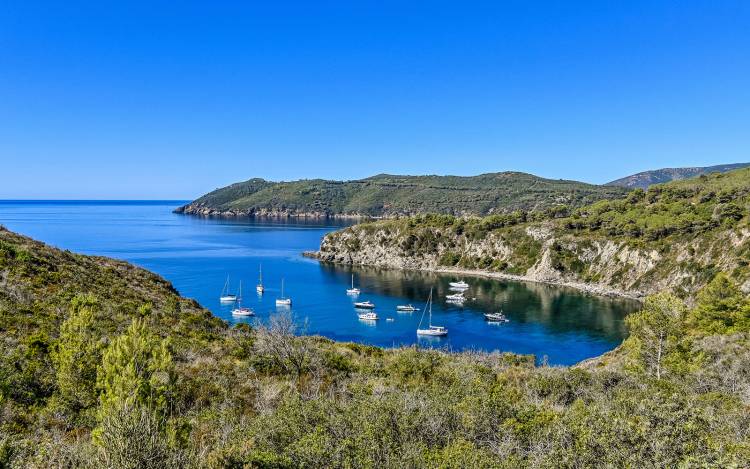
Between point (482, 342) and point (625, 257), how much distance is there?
176 ft

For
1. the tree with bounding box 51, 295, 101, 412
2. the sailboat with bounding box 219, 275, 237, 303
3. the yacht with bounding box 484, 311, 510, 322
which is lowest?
the yacht with bounding box 484, 311, 510, 322

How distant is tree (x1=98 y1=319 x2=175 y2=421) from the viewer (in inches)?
429

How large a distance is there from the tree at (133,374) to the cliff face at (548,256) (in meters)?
78.9

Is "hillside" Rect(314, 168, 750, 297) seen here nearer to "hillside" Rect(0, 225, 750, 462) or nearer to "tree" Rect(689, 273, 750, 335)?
"tree" Rect(689, 273, 750, 335)

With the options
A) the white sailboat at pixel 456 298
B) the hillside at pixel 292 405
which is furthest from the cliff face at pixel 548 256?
the hillside at pixel 292 405

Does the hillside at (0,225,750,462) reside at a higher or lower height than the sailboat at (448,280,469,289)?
higher

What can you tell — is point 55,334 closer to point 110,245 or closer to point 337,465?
point 337,465

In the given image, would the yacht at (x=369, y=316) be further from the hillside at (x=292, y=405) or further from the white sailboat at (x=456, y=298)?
the hillside at (x=292, y=405)

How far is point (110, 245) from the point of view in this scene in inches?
5546

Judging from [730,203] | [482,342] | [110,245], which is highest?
[730,203]

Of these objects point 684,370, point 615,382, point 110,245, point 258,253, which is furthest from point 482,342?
point 110,245

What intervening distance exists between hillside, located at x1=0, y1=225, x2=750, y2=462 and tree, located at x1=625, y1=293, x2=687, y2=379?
1.50 m

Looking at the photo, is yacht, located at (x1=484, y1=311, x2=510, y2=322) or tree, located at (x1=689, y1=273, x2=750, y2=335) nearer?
tree, located at (x1=689, y1=273, x2=750, y2=335)

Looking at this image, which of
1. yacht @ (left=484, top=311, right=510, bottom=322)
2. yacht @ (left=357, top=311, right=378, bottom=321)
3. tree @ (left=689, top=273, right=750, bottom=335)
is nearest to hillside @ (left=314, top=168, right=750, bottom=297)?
tree @ (left=689, top=273, right=750, bottom=335)
